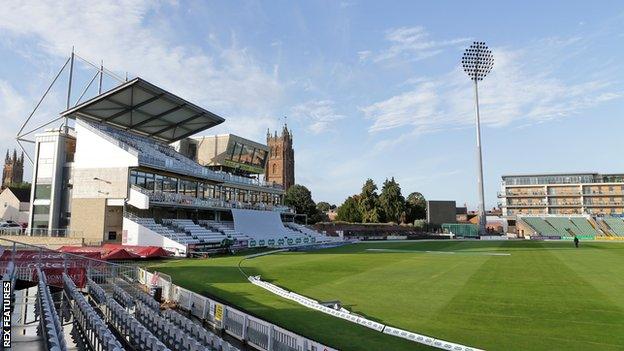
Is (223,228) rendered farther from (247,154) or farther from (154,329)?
(154,329)

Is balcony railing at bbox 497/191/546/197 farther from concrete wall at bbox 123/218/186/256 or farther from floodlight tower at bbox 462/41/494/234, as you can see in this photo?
concrete wall at bbox 123/218/186/256

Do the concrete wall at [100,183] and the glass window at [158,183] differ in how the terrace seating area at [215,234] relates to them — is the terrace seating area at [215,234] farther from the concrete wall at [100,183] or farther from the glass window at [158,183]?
the glass window at [158,183]

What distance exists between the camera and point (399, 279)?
79.0ft

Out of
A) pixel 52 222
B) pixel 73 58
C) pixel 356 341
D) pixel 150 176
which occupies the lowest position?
pixel 356 341

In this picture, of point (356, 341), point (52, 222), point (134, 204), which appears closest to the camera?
point (356, 341)

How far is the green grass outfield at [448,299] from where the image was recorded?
12.5 metres

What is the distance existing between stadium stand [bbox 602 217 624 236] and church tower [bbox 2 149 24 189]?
173 meters

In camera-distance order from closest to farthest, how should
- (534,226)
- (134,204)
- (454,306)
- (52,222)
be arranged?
(454,306) < (134,204) < (52,222) < (534,226)

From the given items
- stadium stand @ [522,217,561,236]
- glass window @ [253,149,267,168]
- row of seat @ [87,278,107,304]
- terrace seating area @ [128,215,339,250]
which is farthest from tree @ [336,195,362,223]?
row of seat @ [87,278,107,304]

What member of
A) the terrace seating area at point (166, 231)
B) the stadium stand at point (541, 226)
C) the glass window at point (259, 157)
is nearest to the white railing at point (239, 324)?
the terrace seating area at point (166, 231)

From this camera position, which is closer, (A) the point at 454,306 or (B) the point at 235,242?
(A) the point at 454,306

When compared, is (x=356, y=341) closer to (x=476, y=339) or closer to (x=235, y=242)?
(x=476, y=339)

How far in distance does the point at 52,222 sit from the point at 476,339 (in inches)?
1887

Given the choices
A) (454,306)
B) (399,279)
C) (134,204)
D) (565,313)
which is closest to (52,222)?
(134,204)
